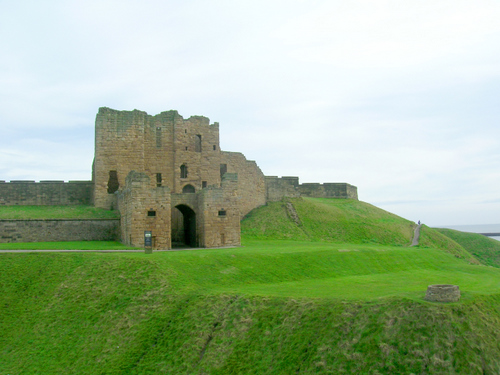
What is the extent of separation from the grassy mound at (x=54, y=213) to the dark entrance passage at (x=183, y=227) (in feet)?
18.0

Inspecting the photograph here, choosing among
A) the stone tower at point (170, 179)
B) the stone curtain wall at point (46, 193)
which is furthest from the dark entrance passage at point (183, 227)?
the stone curtain wall at point (46, 193)

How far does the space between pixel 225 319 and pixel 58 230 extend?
21.0 metres

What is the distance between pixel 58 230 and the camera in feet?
108

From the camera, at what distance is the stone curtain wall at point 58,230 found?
32250 mm

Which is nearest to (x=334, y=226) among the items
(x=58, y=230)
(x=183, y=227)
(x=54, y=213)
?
(x=183, y=227)

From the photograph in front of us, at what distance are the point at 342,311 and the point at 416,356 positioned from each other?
2906mm

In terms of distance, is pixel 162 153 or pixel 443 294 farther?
pixel 162 153

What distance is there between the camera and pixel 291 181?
2039 inches

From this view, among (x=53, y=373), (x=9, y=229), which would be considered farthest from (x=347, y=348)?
(x=9, y=229)

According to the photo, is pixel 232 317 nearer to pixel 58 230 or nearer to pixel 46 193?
pixel 58 230

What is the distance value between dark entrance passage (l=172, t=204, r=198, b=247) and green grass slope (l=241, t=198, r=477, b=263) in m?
5.65

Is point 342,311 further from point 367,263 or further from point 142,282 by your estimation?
point 367,263

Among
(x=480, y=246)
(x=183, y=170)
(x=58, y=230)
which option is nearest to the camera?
(x=58, y=230)

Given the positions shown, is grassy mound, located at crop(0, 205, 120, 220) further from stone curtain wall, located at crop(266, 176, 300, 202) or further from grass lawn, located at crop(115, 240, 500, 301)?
stone curtain wall, located at crop(266, 176, 300, 202)
